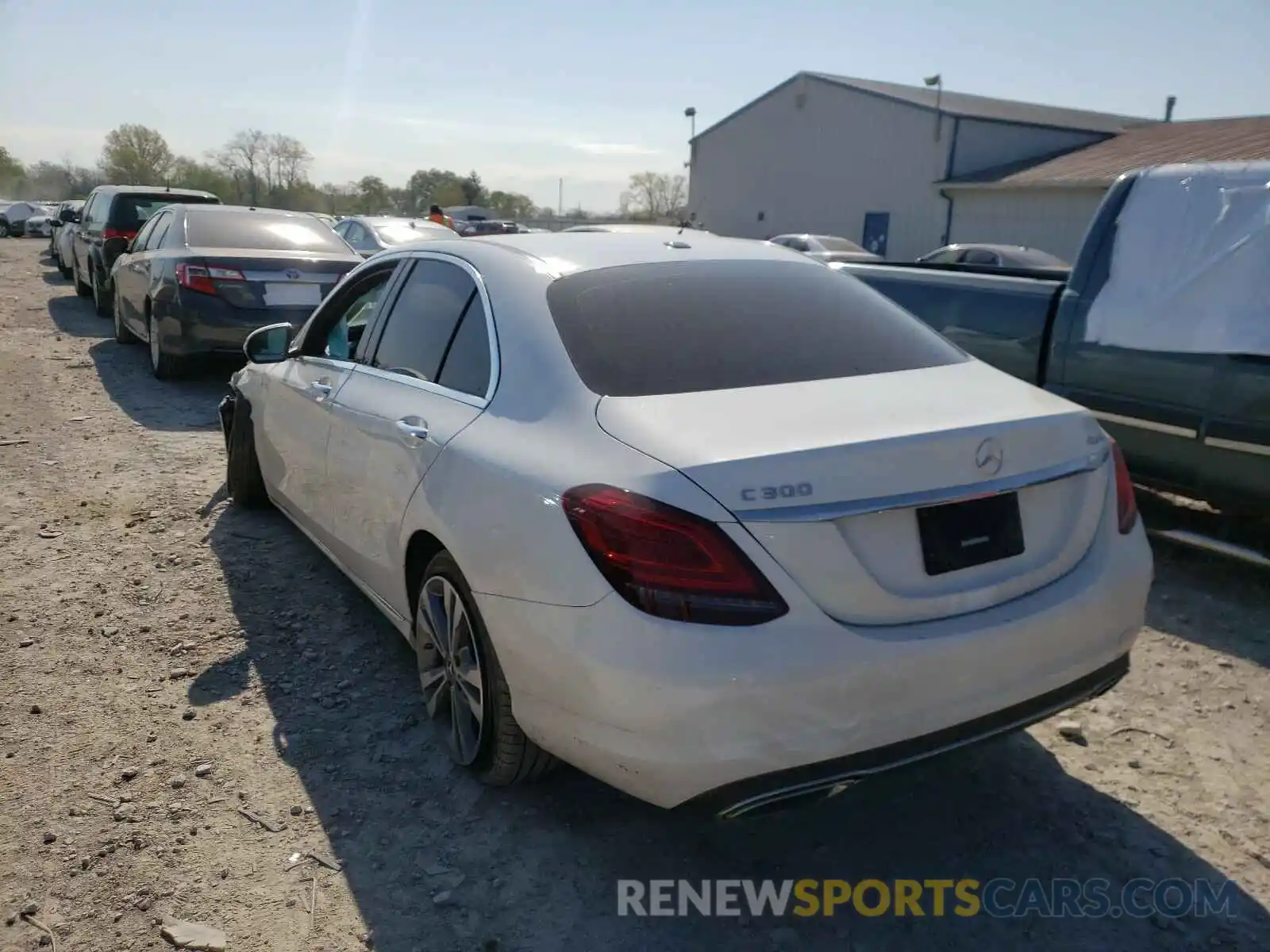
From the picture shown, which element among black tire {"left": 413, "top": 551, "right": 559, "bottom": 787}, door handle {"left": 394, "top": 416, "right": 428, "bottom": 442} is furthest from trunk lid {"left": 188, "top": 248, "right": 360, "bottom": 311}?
black tire {"left": 413, "top": 551, "right": 559, "bottom": 787}

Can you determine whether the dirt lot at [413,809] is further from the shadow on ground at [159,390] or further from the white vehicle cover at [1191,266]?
the shadow on ground at [159,390]

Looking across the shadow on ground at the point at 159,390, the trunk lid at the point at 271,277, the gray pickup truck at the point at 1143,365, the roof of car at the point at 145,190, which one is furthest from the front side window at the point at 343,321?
the roof of car at the point at 145,190

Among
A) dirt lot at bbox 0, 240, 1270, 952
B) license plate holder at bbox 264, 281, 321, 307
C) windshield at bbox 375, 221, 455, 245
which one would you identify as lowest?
dirt lot at bbox 0, 240, 1270, 952

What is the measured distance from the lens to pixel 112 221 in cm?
1300

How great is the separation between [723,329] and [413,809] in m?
1.72

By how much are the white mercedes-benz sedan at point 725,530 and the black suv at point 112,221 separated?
11.1m

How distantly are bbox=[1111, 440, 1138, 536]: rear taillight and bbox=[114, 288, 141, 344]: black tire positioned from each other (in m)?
10.5

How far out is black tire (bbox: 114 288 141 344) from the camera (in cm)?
1078

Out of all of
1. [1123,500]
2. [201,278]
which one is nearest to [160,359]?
[201,278]

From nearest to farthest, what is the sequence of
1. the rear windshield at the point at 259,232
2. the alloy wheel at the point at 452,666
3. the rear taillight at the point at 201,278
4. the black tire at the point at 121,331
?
1. the alloy wheel at the point at 452,666
2. the rear taillight at the point at 201,278
3. the rear windshield at the point at 259,232
4. the black tire at the point at 121,331

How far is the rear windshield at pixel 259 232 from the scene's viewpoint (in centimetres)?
902

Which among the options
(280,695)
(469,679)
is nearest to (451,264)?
(469,679)

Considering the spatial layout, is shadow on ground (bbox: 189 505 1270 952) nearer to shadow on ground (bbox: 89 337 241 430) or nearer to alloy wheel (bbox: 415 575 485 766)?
alloy wheel (bbox: 415 575 485 766)

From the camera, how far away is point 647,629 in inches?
86.7
